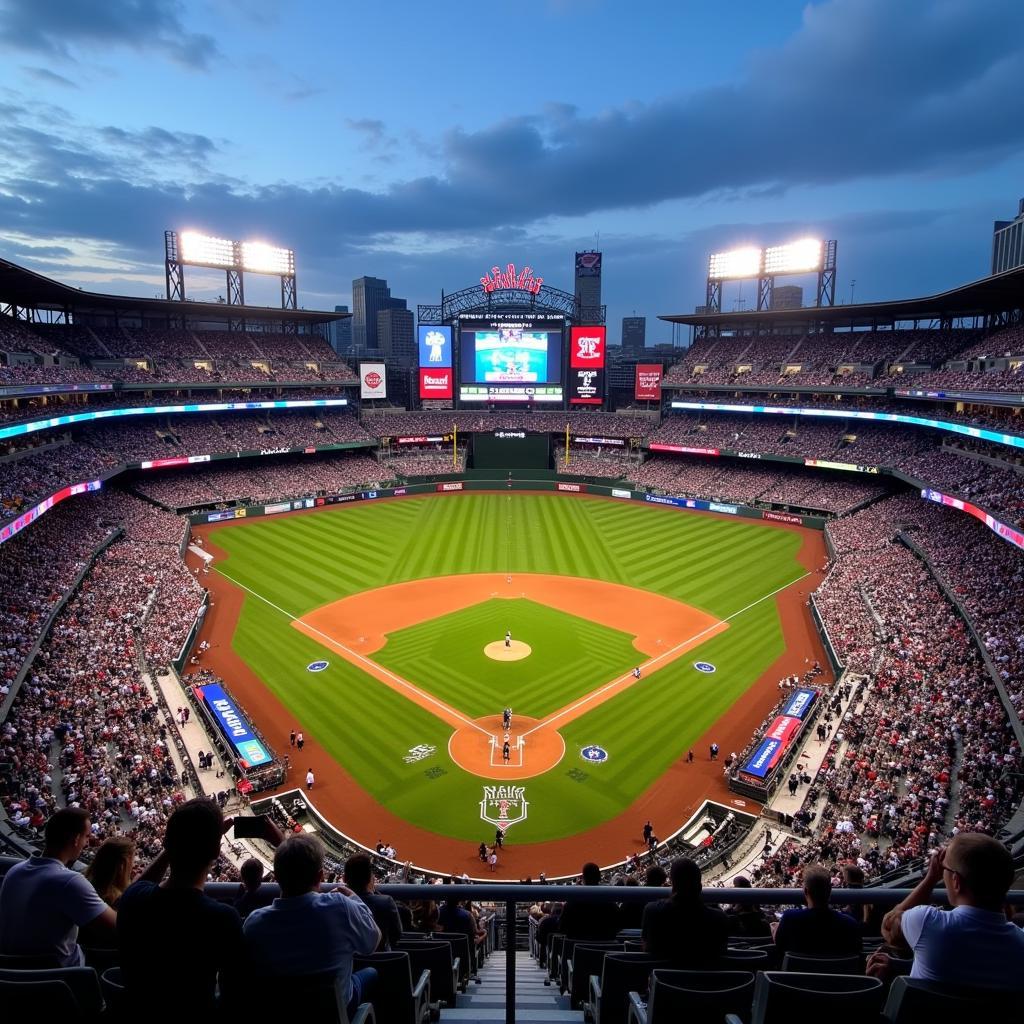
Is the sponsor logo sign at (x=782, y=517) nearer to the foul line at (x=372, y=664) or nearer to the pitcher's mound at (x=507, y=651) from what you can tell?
the pitcher's mound at (x=507, y=651)

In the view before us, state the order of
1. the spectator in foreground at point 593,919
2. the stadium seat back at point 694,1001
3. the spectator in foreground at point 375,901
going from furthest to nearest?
the spectator in foreground at point 593,919, the spectator in foreground at point 375,901, the stadium seat back at point 694,1001

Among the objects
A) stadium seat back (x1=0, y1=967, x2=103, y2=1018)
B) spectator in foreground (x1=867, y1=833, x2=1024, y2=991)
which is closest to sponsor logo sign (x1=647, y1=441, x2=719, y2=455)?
spectator in foreground (x1=867, y1=833, x2=1024, y2=991)

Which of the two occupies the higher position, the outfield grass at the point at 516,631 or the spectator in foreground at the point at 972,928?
the spectator in foreground at the point at 972,928

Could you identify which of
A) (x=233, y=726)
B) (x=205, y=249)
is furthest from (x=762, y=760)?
(x=205, y=249)

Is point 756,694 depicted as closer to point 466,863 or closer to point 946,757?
point 946,757

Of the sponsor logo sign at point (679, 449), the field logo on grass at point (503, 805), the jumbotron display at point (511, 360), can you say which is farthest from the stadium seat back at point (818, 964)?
the jumbotron display at point (511, 360)

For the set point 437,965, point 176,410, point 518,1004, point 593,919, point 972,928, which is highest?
point 176,410

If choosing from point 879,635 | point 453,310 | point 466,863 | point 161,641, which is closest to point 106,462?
point 161,641

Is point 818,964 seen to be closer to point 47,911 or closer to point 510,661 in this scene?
point 47,911
